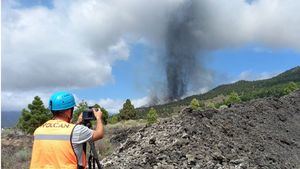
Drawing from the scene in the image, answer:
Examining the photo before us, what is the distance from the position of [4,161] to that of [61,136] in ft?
40.9

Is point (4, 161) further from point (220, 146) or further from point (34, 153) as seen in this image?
point (34, 153)

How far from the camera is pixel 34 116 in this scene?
177 feet

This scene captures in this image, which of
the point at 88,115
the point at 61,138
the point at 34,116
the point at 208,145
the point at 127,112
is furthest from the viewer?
the point at 127,112

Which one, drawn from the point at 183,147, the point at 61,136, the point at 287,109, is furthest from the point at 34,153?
the point at 287,109

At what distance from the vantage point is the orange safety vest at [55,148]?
17.2 ft

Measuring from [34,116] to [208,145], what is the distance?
42995 mm

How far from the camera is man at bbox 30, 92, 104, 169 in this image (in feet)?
17.2

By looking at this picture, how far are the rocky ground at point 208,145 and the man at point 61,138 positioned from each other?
6.47 m

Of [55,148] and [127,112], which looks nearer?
[55,148]

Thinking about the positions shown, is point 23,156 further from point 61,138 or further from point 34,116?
point 34,116

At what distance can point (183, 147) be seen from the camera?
12.7 m

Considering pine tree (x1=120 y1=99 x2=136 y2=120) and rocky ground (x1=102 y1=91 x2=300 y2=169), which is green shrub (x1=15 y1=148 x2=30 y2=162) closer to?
rocky ground (x1=102 y1=91 x2=300 y2=169)

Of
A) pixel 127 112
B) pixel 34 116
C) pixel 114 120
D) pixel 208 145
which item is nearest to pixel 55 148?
pixel 208 145

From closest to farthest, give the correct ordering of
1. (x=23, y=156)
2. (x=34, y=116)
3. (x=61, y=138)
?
(x=61, y=138) < (x=23, y=156) < (x=34, y=116)
